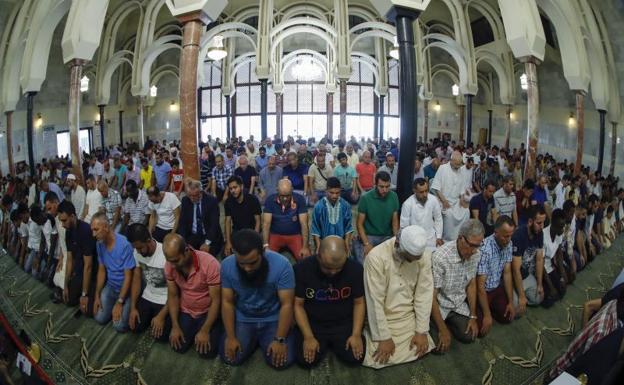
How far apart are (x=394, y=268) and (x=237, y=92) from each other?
82.8 feet

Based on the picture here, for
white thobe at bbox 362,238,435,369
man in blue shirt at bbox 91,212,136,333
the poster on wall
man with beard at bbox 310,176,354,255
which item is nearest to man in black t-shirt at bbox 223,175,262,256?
man with beard at bbox 310,176,354,255

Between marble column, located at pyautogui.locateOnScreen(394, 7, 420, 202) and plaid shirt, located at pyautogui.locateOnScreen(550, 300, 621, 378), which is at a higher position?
marble column, located at pyautogui.locateOnScreen(394, 7, 420, 202)

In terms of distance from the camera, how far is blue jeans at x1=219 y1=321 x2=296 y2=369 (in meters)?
3.38

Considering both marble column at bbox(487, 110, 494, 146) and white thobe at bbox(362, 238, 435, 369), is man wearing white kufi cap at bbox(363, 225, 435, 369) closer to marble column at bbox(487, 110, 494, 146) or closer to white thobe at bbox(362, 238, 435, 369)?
Result: white thobe at bbox(362, 238, 435, 369)

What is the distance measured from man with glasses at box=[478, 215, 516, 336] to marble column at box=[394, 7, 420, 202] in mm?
1991

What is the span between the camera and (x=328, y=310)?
3.40 metres

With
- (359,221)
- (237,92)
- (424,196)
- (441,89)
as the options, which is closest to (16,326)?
(359,221)

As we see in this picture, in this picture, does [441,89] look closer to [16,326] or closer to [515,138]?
[515,138]

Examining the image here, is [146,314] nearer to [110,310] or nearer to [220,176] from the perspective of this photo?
[110,310]

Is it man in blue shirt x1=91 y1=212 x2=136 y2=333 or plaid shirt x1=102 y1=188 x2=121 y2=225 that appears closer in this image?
man in blue shirt x1=91 y1=212 x2=136 y2=333

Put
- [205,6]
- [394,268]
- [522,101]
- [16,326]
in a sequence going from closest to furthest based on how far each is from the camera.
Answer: [394,268]
[16,326]
[205,6]
[522,101]

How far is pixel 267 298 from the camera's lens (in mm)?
3371

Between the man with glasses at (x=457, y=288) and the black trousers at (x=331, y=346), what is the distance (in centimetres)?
75

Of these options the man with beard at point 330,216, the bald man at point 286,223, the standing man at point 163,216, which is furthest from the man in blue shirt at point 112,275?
the man with beard at point 330,216
